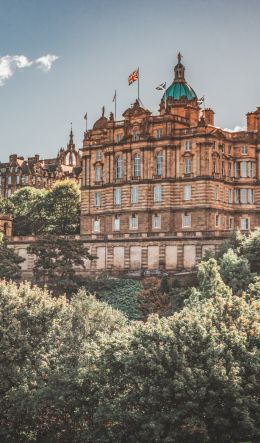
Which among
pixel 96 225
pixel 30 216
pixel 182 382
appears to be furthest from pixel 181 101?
pixel 182 382

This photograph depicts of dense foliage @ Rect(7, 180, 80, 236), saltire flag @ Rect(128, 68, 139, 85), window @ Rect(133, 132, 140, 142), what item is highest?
saltire flag @ Rect(128, 68, 139, 85)

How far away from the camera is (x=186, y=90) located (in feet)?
307

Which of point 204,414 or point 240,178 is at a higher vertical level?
point 240,178

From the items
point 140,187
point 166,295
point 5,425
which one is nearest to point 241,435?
point 5,425

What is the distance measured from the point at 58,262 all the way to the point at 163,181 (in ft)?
53.4

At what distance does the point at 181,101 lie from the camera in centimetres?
9100

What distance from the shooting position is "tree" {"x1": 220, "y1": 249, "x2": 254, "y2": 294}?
6275 centimetres

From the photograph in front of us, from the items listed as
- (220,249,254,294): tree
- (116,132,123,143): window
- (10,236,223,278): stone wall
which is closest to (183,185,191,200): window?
(10,236,223,278): stone wall

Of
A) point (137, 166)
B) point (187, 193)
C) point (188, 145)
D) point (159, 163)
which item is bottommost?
point (187, 193)

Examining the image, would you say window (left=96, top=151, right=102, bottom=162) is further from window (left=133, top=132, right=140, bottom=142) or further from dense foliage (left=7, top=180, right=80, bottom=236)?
dense foliage (left=7, top=180, right=80, bottom=236)

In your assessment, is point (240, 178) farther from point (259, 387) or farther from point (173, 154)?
point (259, 387)

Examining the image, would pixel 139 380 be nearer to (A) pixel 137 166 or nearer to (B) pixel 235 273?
(B) pixel 235 273

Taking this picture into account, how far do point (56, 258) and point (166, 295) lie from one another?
11766mm

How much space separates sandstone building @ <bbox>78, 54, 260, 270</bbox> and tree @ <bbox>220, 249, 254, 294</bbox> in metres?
15.3
